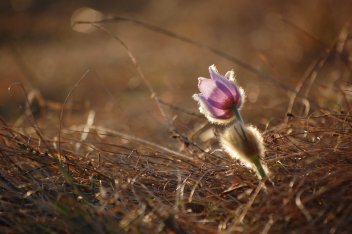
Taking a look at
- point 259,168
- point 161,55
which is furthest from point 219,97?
point 161,55

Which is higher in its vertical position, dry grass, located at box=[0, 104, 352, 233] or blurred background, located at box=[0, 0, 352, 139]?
dry grass, located at box=[0, 104, 352, 233]

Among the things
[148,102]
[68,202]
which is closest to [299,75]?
[148,102]

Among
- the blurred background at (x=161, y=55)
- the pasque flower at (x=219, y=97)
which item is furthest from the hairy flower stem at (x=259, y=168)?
the blurred background at (x=161, y=55)

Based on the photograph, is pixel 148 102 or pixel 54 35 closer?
pixel 148 102

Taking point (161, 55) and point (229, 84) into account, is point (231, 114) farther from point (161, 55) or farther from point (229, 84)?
point (161, 55)

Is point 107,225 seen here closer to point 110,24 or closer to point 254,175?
point 254,175

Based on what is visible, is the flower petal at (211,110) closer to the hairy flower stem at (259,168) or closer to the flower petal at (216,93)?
the flower petal at (216,93)

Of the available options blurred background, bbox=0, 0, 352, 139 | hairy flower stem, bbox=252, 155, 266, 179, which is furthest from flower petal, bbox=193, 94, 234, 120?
blurred background, bbox=0, 0, 352, 139

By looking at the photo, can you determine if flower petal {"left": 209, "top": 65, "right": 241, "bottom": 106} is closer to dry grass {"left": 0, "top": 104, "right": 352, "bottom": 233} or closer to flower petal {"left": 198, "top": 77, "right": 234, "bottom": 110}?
flower petal {"left": 198, "top": 77, "right": 234, "bottom": 110}
